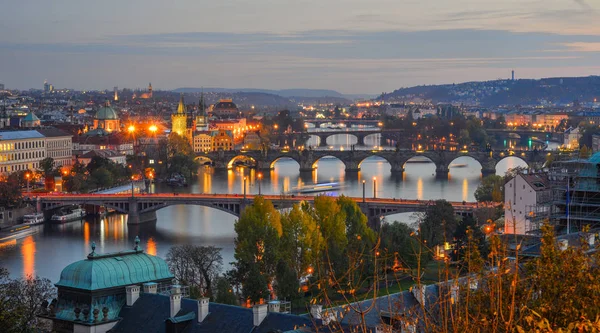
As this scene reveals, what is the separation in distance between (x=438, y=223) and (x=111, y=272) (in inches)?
520

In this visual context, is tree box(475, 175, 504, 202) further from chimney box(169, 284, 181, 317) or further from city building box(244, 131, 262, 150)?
city building box(244, 131, 262, 150)

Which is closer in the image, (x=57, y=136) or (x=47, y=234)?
(x=47, y=234)

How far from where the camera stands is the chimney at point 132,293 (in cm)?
1246

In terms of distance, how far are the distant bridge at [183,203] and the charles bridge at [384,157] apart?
1863cm

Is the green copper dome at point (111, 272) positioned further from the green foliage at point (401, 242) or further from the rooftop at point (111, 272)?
the green foliage at point (401, 242)

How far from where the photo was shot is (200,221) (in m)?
32.8

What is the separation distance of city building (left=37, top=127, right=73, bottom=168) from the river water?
5.45 m

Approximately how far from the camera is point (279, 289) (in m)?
18.4

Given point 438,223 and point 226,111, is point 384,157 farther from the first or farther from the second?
point 226,111

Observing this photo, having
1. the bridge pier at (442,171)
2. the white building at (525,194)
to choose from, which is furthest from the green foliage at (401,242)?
the bridge pier at (442,171)

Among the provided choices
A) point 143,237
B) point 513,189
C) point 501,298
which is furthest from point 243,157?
point 501,298

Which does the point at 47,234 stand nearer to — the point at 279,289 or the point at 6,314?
the point at 279,289

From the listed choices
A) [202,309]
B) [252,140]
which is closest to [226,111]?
[252,140]

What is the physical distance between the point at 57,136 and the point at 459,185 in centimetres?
1894
